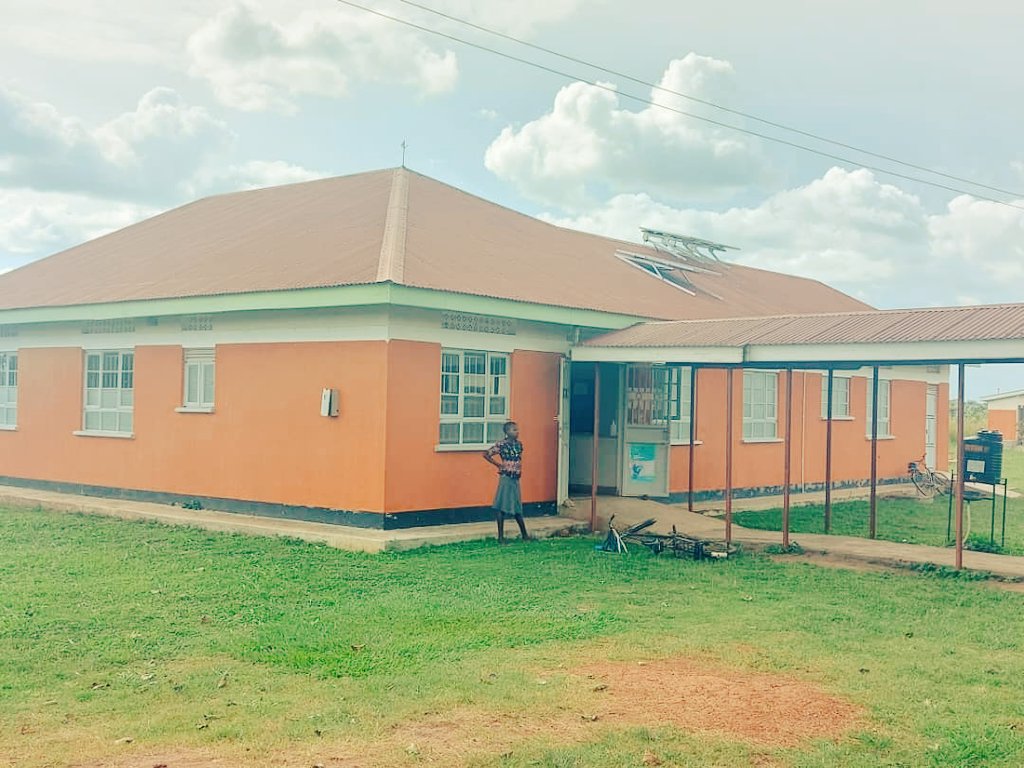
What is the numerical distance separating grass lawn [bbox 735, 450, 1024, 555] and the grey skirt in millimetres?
4282

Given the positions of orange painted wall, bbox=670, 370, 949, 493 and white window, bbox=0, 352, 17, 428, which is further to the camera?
white window, bbox=0, 352, 17, 428

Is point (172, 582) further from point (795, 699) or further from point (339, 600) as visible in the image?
point (795, 699)

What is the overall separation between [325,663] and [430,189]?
39.4ft

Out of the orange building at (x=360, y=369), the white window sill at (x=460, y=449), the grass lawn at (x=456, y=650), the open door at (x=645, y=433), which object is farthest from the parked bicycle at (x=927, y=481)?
the white window sill at (x=460, y=449)

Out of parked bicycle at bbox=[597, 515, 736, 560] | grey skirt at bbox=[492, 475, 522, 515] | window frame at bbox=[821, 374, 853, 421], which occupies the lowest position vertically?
parked bicycle at bbox=[597, 515, 736, 560]

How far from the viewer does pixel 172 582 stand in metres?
10.5

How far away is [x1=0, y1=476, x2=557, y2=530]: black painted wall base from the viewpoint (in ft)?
43.9

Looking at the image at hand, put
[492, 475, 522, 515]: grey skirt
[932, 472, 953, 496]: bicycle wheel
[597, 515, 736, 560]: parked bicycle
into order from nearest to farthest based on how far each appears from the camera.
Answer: [597, 515, 736, 560]: parked bicycle, [492, 475, 522, 515]: grey skirt, [932, 472, 953, 496]: bicycle wheel

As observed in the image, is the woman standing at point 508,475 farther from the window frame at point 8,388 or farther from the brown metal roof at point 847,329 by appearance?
the window frame at point 8,388

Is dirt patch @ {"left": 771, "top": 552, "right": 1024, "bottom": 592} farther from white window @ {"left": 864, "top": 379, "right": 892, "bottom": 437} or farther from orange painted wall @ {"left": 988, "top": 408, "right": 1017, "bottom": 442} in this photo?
orange painted wall @ {"left": 988, "top": 408, "right": 1017, "bottom": 442}

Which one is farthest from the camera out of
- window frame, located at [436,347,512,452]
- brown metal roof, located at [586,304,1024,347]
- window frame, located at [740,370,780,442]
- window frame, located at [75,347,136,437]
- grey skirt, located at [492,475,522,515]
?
window frame, located at [740,370,780,442]

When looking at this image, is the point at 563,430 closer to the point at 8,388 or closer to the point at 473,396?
the point at 473,396

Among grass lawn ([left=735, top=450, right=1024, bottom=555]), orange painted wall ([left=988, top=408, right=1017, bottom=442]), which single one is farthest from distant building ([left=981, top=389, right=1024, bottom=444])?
grass lawn ([left=735, top=450, right=1024, bottom=555])

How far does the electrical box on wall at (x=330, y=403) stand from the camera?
13523 mm
